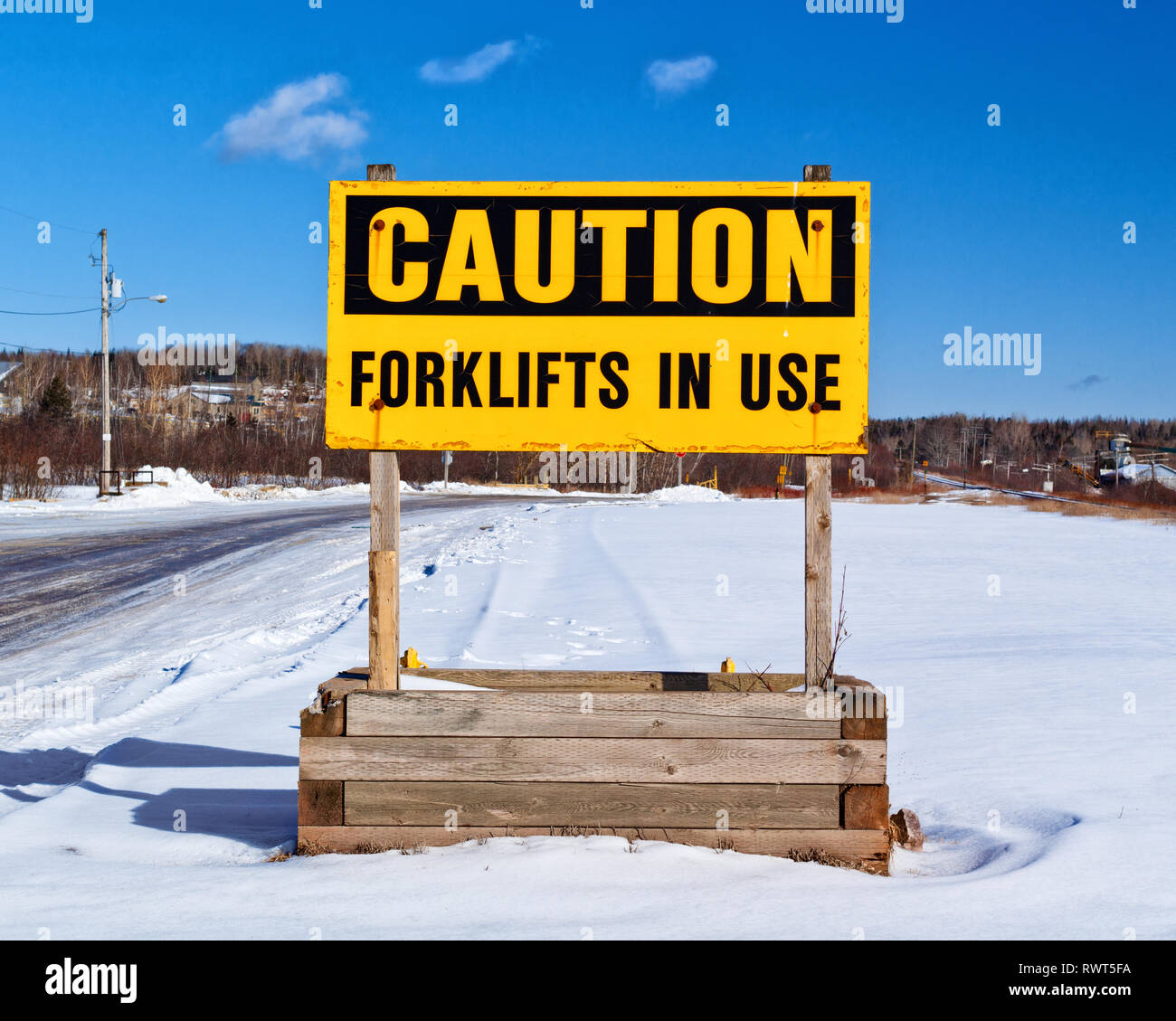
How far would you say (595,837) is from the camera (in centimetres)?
380

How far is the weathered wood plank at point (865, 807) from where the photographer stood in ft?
12.4

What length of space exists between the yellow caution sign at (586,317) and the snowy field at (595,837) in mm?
1793

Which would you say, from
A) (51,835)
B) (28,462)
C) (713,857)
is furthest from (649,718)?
(28,462)

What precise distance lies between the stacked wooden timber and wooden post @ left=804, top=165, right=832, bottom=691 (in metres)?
0.26

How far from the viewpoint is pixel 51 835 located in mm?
4172
